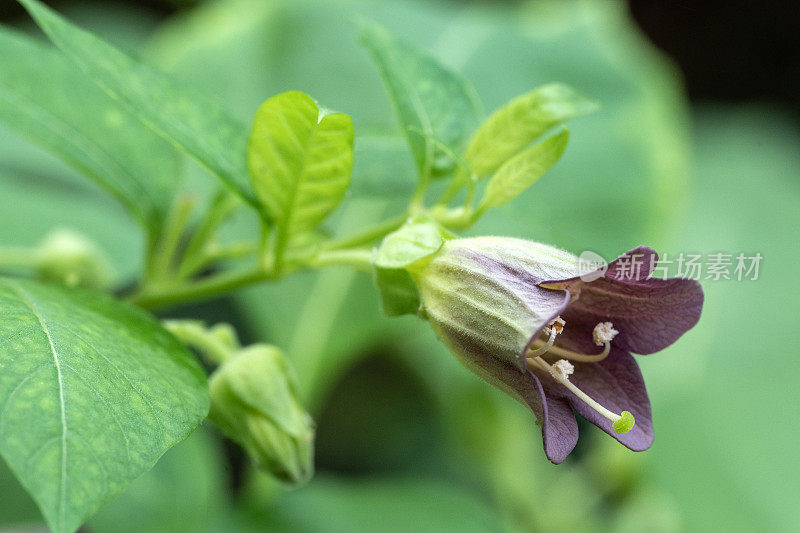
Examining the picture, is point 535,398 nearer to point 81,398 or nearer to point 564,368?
point 564,368

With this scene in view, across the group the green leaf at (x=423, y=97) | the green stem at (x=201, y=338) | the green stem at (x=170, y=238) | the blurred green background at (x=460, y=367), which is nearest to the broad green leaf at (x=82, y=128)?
the green stem at (x=170, y=238)

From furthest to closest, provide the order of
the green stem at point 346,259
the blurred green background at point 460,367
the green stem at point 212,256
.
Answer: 1. the blurred green background at point 460,367
2. the green stem at point 212,256
3. the green stem at point 346,259

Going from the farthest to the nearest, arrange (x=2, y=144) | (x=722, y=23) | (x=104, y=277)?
1. (x=722, y=23)
2. (x=2, y=144)
3. (x=104, y=277)

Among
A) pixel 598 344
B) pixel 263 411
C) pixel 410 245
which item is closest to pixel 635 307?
pixel 598 344

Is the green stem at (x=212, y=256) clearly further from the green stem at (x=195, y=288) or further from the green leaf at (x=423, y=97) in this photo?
the green leaf at (x=423, y=97)

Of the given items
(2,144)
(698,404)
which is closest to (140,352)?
(2,144)

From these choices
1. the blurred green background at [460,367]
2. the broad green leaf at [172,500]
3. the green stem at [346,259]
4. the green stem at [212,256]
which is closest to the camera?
the green stem at [346,259]

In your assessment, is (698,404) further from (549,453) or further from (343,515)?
(549,453)
